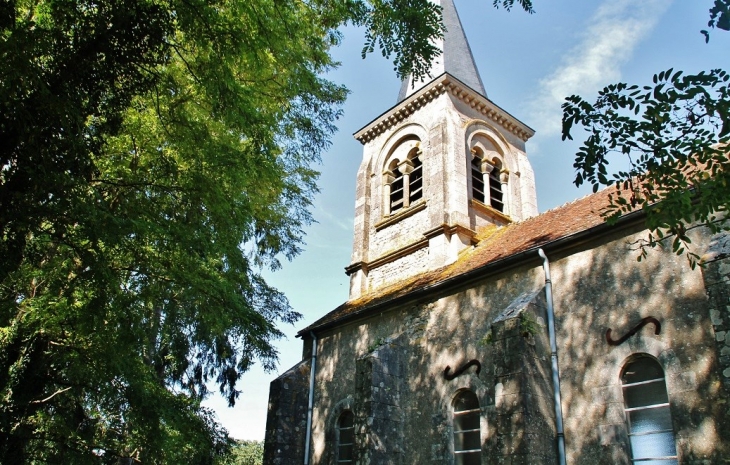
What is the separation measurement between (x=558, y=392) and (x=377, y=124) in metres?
12.9

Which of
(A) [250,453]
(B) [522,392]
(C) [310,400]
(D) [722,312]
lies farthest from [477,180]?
(A) [250,453]

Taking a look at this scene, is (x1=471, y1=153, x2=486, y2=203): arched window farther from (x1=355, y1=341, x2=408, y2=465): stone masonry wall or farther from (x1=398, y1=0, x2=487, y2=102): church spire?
(x1=355, y1=341, x2=408, y2=465): stone masonry wall

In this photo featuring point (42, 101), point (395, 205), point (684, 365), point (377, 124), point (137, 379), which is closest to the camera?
point (42, 101)

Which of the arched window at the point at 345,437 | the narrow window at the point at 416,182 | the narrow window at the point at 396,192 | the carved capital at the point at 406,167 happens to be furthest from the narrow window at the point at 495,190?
the arched window at the point at 345,437

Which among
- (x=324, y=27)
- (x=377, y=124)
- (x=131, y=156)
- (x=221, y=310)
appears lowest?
(x=221, y=310)

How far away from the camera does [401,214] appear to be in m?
17.6

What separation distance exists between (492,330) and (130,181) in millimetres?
6346

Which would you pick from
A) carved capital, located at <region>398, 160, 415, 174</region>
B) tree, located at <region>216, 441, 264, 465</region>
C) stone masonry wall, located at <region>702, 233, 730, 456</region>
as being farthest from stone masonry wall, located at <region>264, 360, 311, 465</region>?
tree, located at <region>216, 441, 264, 465</region>

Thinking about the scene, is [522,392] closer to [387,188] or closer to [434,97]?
[387,188]

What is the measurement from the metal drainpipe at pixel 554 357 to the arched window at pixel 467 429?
5.83 ft

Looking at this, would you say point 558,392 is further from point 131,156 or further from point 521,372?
point 131,156

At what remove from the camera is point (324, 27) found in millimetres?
10812

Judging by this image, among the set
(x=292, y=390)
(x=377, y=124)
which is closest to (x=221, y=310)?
(x=292, y=390)

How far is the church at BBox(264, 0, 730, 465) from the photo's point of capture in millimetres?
8312
